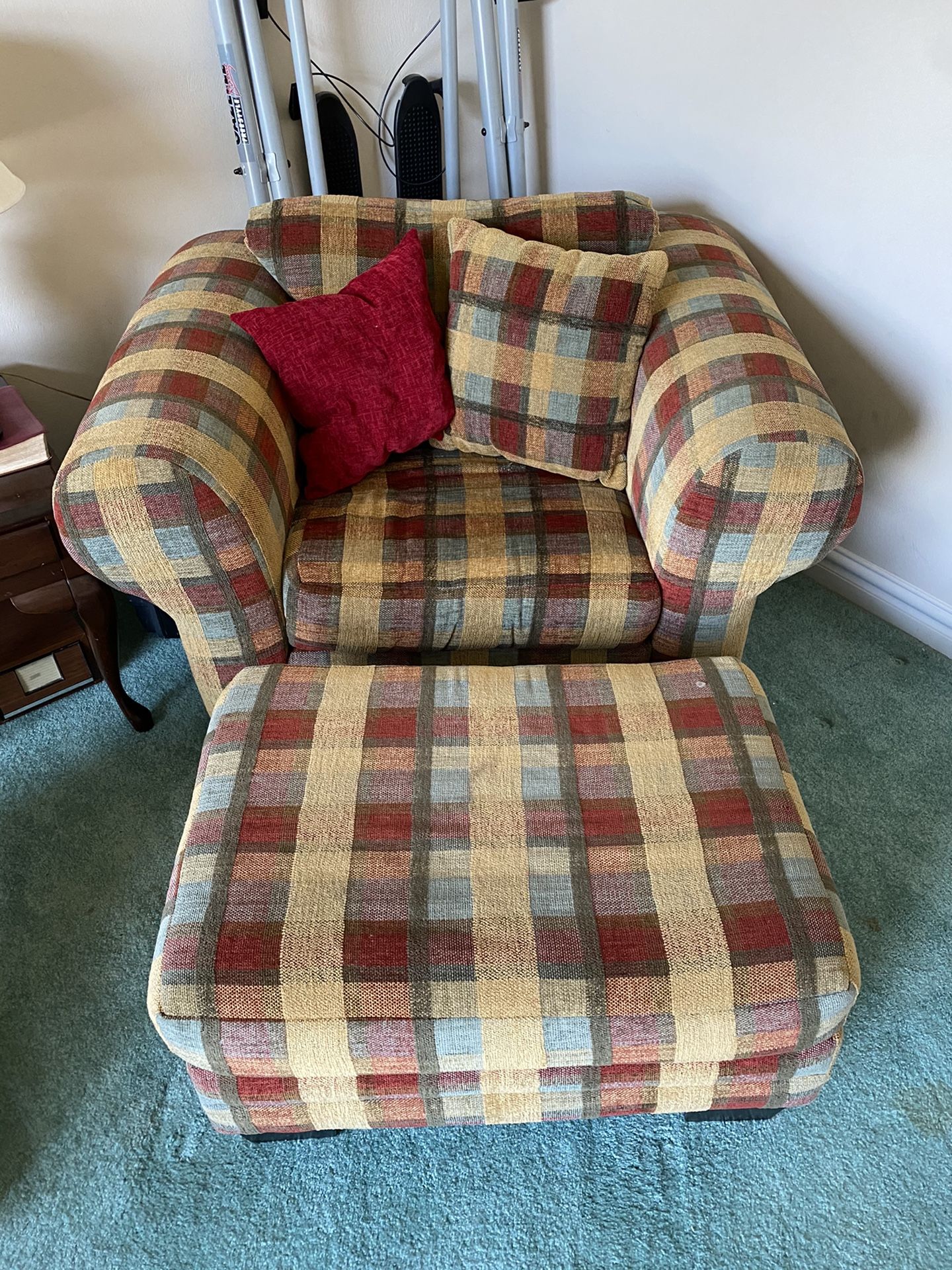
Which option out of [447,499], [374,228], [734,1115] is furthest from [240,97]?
[734,1115]

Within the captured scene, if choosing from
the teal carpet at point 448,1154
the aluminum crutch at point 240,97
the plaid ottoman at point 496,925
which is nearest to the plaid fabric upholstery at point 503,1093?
the plaid ottoman at point 496,925

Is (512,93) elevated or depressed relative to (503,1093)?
elevated

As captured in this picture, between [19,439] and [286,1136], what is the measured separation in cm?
118

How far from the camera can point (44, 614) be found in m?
1.61

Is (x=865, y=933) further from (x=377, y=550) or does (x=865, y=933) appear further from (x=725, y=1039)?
(x=377, y=550)

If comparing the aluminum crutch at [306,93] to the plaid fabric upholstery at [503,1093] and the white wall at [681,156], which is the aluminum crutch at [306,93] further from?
the plaid fabric upholstery at [503,1093]

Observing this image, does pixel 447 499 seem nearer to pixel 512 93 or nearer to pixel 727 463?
pixel 727 463

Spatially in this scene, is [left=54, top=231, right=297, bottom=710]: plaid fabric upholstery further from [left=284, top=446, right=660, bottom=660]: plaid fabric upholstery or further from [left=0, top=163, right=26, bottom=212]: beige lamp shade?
[left=0, top=163, right=26, bottom=212]: beige lamp shade

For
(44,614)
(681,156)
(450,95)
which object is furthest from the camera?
(450,95)

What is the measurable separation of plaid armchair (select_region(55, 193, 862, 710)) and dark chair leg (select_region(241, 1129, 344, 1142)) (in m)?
0.66

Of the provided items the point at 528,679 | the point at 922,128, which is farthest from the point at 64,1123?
the point at 922,128

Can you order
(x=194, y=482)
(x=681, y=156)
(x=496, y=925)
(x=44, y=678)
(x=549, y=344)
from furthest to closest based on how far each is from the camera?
(x=681, y=156) → (x=44, y=678) → (x=549, y=344) → (x=194, y=482) → (x=496, y=925)

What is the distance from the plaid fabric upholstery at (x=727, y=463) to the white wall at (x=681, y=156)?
30 cm

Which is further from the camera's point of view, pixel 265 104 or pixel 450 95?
pixel 450 95
